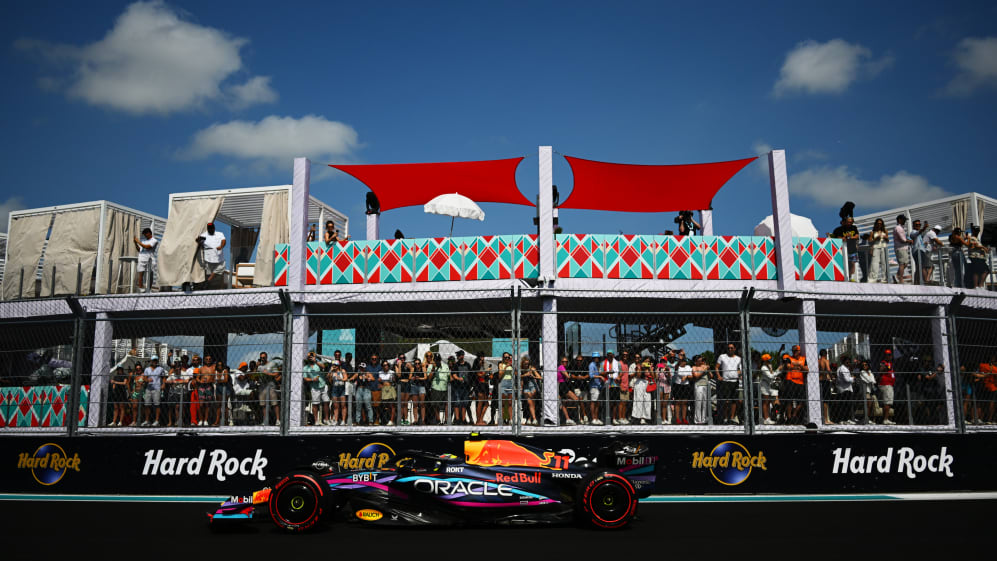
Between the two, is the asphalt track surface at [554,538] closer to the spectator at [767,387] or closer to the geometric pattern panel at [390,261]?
the spectator at [767,387]

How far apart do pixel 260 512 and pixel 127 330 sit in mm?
15165

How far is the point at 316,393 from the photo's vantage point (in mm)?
9977

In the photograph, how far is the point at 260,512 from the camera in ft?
21.4

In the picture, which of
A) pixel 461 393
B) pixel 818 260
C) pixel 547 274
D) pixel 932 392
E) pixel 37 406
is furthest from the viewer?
pixel 818 260

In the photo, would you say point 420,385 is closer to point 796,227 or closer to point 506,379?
point 506,379

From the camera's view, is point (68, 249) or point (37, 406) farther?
point (68, 249)

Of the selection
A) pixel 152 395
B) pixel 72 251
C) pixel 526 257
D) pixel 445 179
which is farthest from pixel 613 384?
pixel 72 251

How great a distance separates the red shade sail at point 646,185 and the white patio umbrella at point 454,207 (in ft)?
6.63

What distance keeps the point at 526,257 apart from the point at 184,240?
8.24 m

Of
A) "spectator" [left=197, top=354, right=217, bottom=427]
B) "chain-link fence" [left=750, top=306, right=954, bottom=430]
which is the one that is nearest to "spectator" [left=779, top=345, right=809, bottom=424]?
"chain-link fence" [left=750, top=306, right=954, bottom=430]

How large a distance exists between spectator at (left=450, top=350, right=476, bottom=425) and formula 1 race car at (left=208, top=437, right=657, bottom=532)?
2454 mm

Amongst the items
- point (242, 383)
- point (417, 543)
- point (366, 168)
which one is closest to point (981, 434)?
point (417, 543)

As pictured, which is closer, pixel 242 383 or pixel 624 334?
pixel 242 383

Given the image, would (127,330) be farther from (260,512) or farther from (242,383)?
(260,512)
